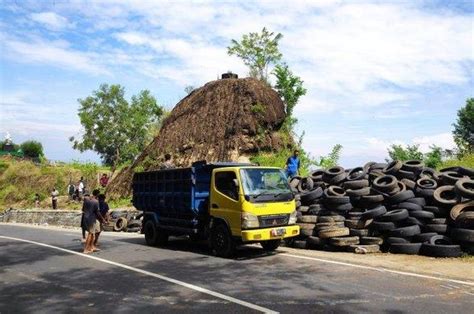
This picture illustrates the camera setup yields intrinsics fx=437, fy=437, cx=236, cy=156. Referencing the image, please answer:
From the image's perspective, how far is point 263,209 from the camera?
441 inches

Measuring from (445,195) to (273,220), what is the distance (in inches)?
208

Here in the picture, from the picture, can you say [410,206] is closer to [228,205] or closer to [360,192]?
[360,192]

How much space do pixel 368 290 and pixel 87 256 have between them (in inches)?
338

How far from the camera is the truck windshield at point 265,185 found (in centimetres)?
1127

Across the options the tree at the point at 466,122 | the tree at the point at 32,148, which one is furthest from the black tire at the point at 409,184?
the tree at the point at 32,148

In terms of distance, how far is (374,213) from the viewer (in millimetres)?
12367

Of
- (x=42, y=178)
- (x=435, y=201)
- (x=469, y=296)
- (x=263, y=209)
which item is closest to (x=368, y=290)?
(x=469, y=296)

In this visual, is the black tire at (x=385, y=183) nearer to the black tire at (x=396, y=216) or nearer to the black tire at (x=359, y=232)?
the black tire at (x=396, y=216)

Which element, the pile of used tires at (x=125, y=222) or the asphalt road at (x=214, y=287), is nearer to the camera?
the asphalt road at (x=214, y=287)

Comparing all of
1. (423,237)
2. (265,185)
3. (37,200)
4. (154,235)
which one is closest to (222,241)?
(265,185)

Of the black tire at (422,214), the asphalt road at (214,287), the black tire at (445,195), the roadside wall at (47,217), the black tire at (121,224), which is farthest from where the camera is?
the roadside wall at (47,217)

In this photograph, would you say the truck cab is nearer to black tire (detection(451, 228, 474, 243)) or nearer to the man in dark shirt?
the man in dark shirt

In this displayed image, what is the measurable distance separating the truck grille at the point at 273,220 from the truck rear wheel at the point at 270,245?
118 cm

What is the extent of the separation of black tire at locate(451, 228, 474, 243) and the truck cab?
12.9 ft
